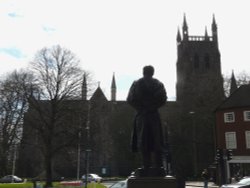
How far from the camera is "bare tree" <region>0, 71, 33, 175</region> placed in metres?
37.2

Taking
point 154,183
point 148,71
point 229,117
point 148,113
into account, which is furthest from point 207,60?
point 154,183

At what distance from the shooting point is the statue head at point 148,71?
10.3 m

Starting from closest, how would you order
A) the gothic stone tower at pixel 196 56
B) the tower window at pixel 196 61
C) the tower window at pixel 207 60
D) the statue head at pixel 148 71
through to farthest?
the statue head at pixel 148 71, the gothic stone tower at pixel 196 56, the tower window at pixel 196 61, the tower window at pixel 207 60

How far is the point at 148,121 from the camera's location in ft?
32.6

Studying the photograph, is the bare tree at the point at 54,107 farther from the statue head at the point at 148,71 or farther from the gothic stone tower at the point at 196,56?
the gothic stone tower at the point at 196,56

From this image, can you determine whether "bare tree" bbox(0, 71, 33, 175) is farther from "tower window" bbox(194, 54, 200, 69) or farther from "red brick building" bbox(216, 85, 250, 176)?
"tower window" bbox(194, 54, 200, 69)

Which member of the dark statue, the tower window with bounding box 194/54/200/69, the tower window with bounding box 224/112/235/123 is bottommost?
the dark statue

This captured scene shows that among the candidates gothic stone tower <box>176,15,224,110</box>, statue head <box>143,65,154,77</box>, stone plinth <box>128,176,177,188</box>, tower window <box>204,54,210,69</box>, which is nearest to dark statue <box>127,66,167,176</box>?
statue head <box>143,65,154,77</box>

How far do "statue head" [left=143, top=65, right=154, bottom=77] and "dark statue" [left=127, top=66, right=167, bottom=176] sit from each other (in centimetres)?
15

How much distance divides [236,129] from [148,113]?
3800 centimetres

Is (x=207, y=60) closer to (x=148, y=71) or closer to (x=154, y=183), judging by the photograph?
(x=148, y=71)

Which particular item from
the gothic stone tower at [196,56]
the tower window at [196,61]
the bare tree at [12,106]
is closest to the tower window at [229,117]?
the bare tree at [12,106]

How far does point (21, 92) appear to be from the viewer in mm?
37125

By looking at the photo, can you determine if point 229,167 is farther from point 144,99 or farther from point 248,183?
point 144,99
